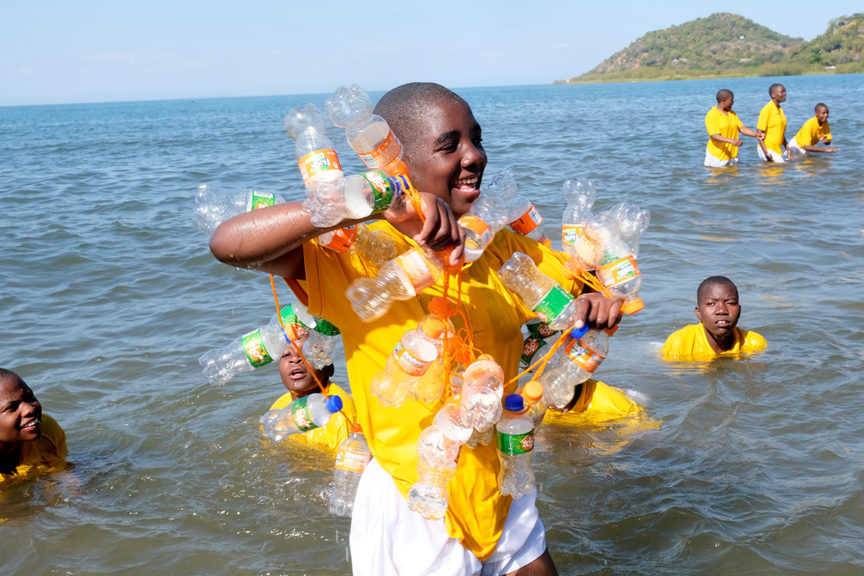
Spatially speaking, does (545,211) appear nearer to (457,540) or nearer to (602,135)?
(457,540)

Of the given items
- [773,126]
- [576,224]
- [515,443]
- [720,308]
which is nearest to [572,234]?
[576,224]

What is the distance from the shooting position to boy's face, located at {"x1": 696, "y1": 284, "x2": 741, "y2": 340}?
6.53 metres

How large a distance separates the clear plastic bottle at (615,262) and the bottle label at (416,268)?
77cm

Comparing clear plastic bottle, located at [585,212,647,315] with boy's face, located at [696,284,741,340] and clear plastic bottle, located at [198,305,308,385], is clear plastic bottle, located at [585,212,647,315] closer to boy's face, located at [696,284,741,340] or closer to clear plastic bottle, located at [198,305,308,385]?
clear plastic bottle, located at [198,305,308,385]

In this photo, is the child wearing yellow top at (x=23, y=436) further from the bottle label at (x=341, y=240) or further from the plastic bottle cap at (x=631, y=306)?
the plastic bottle cap at (x=631, y=306)

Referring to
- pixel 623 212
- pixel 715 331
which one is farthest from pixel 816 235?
pixel 623 212

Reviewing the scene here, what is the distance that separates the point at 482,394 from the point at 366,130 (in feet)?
2.78

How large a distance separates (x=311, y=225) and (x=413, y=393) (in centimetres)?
62

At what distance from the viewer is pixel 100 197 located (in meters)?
16.7

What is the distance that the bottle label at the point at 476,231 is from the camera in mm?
2262

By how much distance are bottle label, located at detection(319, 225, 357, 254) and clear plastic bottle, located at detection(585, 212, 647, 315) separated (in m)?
0.95

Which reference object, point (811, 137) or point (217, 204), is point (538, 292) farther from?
point (811, 137)

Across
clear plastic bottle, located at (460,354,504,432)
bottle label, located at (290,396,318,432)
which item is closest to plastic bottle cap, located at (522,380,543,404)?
clear plastic bottle, located at (460,354,504,432)

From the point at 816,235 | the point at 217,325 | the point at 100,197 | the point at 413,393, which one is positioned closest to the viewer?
the point at 413,393
